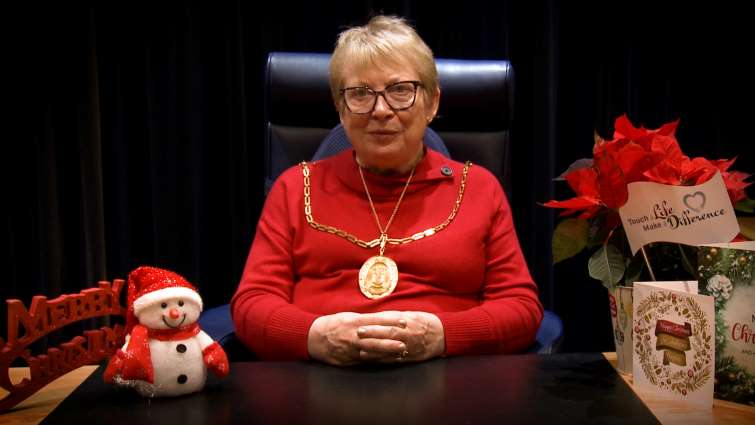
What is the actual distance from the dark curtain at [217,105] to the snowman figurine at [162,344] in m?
1.41

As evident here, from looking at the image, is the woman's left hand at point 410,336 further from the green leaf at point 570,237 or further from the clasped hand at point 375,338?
the green leaf at point 570,237

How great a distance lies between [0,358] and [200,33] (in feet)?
5.05

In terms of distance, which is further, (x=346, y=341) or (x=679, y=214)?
(x=346, y=341)

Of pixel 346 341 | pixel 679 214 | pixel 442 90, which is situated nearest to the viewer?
pixel 679 214

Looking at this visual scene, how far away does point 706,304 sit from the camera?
0.93 meters

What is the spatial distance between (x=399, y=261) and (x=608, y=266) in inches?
19.8

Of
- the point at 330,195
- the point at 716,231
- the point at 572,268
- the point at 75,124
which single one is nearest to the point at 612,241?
the point at 716,231

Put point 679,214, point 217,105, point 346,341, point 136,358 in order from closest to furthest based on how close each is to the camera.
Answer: point 136,358 < point 679,214 < point 346,341 < point 217,105

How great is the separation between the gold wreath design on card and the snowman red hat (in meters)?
0.62

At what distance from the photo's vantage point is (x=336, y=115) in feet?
6.19

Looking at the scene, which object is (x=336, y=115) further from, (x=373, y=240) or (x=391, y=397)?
(x=391, y=397)

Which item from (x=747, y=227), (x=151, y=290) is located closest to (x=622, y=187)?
(x=747, y=227)

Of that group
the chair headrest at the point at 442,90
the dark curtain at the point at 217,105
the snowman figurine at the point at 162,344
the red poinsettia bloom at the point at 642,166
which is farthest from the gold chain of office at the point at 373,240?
the dark curtain at the point at 217,105

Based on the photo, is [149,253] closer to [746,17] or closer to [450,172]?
[450,172]
